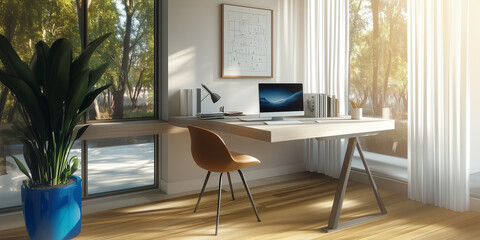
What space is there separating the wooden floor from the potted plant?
10.7 inches

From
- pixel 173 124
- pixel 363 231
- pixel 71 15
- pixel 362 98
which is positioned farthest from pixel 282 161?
pixel 71 15

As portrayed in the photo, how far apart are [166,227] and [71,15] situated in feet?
6.32

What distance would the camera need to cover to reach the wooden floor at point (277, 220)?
2.88 meters

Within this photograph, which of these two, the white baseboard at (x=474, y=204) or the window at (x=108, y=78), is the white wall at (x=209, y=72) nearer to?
the window at (x=108, y=78)

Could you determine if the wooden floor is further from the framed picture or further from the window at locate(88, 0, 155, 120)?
the framed picture

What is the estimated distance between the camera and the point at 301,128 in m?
3.00

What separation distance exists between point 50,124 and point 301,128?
5.62 ft

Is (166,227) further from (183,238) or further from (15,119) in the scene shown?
(15,119)

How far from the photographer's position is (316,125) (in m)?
3.06

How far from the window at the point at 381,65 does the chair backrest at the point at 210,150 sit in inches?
70.6

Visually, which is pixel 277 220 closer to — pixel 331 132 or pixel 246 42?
pixel 331 132

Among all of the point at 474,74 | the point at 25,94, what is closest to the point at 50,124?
the point at 25,94

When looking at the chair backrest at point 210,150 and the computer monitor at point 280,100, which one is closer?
the chair backrest at point 210,150

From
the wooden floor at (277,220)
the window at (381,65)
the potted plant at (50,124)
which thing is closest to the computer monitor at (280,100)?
the wooden floor at (277,220)
